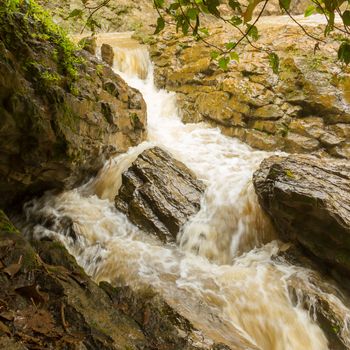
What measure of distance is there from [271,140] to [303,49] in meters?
3.45

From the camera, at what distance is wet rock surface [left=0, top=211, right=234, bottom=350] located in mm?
2197

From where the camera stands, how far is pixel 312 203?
16.3 ft

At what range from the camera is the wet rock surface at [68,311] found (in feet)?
7.21

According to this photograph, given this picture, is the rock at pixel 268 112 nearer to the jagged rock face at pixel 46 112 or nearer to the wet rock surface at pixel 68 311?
the jagged rock face at pixel 46 112

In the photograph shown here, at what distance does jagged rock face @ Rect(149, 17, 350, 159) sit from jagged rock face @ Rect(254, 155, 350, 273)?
3009mm

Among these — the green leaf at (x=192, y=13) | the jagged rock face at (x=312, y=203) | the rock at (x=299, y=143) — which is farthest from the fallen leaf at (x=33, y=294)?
the rock at (x=299, y=143)

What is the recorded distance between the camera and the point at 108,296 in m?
3.25

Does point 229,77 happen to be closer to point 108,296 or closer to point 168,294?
point 168,294

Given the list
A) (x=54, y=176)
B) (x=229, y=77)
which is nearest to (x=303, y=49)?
(x=229, y=77)

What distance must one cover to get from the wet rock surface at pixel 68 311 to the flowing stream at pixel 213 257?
1.71 ft

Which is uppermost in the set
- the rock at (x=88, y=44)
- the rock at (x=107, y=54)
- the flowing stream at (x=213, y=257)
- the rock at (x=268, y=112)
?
the rock at (x=88, y=44)

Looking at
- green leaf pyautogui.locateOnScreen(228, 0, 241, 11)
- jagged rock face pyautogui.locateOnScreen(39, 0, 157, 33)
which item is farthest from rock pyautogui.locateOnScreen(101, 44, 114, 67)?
green leaf pyautogui.locateOnScreen(228, 0, 241, 11)

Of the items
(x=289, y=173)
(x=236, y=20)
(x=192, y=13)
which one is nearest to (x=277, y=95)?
(x=289, y=173)

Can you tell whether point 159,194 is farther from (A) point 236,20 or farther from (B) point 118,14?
(B) point 118,14
